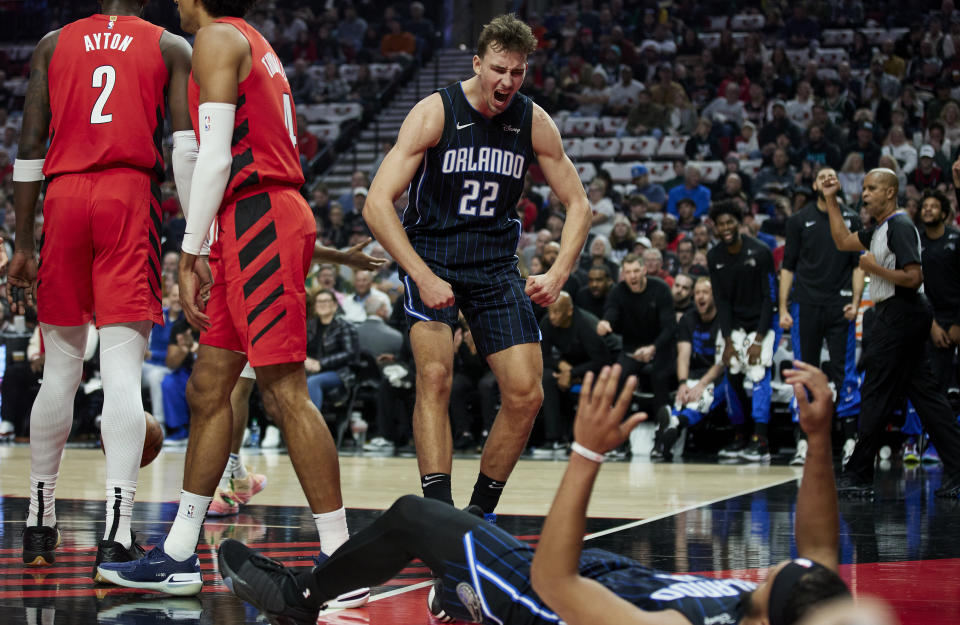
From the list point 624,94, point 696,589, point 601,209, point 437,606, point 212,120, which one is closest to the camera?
point 696,589

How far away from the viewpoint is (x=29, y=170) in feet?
13.8

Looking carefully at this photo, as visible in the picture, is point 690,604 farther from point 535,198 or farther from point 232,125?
point 535,198

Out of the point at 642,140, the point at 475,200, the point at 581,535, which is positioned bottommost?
the point at 581,535

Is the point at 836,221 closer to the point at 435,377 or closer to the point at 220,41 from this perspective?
the point at 435,377

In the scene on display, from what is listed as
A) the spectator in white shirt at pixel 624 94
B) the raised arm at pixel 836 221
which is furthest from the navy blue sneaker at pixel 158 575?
the spectator in white shirt at pixel 624 94

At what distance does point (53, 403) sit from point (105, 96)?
111 cm

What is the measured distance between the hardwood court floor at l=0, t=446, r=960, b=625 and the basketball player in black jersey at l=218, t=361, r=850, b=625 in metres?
0.53

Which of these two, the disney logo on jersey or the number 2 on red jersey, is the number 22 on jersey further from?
the number 2 on red jersey

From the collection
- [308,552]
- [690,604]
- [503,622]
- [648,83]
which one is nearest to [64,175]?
[308,552]

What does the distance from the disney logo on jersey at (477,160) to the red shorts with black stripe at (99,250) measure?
106 cm

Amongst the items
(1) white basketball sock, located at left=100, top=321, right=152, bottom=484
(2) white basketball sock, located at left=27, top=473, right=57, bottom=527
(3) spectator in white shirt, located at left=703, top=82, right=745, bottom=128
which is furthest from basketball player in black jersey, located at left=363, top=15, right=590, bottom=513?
(3) spectator in white shirt, located at left=703, top=82, right=745, bottom=128

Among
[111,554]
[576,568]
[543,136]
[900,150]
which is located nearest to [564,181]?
[543,136]

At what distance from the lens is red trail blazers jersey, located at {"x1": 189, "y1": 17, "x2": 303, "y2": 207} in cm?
372

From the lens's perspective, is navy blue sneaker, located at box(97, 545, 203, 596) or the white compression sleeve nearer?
navy blue sneaker, located at box(97, 545, 203, 596)
